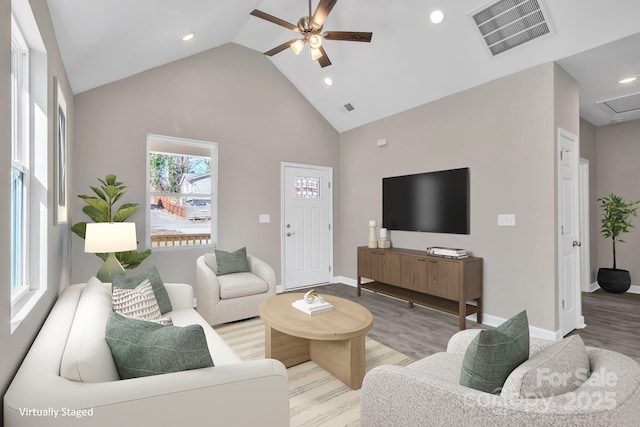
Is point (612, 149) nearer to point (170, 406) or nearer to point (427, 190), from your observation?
point (427, 190)

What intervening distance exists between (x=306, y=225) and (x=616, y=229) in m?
4.60

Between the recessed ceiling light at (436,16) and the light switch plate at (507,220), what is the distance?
2145 millimetres

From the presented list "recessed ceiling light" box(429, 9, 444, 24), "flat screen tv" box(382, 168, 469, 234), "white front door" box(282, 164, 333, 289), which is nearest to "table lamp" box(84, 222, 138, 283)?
"white front door" box(282, 164, 333, 289)

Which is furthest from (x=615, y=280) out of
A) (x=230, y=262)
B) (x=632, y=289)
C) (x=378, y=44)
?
(x=230, y=262)

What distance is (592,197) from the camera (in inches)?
204

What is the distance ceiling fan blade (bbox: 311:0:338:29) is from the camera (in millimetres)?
2626

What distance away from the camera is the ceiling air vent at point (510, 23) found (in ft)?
9.39

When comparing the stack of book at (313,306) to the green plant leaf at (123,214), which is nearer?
the stack of book at (313,306)

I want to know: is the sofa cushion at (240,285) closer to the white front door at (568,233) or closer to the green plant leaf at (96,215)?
the green plant leaf at (96,215)

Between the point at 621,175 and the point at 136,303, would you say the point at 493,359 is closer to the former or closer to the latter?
the point at 136,303

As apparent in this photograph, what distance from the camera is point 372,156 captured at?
5.12 m

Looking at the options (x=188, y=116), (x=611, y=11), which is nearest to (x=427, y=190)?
(x=611, y=11)

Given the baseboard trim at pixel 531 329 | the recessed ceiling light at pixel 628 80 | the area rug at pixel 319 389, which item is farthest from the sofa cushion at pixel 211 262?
the recessed ceiling light at pixel 628 80

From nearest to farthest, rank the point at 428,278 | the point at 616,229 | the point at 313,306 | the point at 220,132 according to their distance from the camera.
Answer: the point at 313,306
the point at 428,278
the point at 220,132
the point at 616,229
